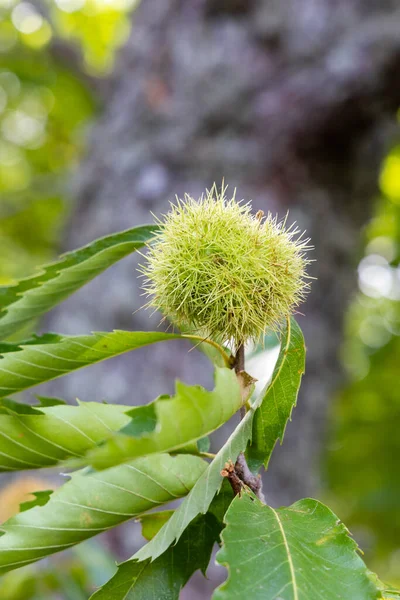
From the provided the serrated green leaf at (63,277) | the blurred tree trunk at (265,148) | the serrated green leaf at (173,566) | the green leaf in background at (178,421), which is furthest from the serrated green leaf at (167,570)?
→ the blurred tree trunk at (265,148)

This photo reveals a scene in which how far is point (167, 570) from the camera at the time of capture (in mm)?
989

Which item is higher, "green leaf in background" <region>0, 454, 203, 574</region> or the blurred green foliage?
the blurred green foliage

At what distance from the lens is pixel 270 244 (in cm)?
106

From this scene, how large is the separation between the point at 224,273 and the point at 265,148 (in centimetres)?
258

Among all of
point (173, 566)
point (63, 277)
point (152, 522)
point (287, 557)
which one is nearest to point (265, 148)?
point (63, 277)

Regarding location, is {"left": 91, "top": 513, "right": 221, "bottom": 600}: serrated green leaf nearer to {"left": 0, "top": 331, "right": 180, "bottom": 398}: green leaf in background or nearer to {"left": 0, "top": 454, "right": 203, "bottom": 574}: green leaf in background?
{"left": 0, "top": 454, "right": 203, "bottom": 574}: green leaf in background

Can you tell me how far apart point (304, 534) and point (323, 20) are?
3.40 metres

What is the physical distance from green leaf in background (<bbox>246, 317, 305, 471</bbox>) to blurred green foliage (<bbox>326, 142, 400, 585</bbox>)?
3.44m

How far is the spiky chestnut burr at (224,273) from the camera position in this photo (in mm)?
1009

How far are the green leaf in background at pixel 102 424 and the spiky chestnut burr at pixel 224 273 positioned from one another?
20 cm

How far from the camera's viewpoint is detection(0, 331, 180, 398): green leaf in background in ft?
3.16

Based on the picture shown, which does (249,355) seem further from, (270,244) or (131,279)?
(131,279)

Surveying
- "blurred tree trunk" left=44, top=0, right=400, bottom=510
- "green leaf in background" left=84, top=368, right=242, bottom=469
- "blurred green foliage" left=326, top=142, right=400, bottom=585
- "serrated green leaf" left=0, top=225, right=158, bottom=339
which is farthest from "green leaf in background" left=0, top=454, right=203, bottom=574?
"blurred green foliage" left=326, top=142, right=400, bottom=585

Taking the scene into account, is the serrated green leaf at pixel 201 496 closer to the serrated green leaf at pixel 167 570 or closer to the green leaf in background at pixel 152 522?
the serrated green leaf at pixel 167 570
